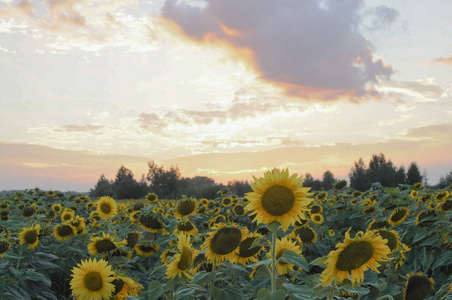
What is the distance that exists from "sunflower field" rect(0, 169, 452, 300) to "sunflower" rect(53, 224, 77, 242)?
0.05 feet

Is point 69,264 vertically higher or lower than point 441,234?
lower

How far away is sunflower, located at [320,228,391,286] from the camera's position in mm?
2400

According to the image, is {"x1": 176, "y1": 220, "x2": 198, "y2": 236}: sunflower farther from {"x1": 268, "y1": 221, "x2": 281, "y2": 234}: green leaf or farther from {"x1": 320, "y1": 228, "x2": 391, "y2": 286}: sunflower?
{"x1": 320, "y1": 228, "x2": 391, "y2": 286}: sunflower

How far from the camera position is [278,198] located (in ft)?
9.12

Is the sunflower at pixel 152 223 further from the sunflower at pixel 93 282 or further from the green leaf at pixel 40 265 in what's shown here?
the sunflower at pixel 93 282

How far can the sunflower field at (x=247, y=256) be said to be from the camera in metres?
2.56

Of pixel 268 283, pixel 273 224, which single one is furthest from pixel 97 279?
pixel 268 283

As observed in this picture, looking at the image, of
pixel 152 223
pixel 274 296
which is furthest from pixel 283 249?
pixel 152 223

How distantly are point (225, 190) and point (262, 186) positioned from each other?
33.5ft

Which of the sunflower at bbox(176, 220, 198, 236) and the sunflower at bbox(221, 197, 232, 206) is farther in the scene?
the sunflower at bbox(221, 197, 232, 206)

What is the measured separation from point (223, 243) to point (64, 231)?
4.00 m

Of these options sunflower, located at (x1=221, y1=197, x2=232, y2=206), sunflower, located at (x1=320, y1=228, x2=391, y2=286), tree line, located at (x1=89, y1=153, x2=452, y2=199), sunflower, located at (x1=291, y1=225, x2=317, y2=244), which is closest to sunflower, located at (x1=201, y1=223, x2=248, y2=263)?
sunflower, located at (x1=320, y1=228, x2=391, y2=286)

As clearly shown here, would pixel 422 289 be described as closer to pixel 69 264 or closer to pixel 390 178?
pixel 69 264

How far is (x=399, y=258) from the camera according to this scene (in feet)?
14.3
